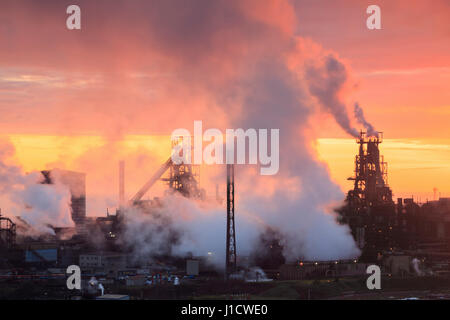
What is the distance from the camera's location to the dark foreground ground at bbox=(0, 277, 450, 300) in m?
52.5

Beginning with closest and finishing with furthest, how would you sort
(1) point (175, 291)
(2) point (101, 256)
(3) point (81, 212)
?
(1) point (175, 291), (2) point (101, 256), (3) point (81, 212)

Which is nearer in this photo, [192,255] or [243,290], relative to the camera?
[243,290]

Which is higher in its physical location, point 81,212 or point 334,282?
point 81,212

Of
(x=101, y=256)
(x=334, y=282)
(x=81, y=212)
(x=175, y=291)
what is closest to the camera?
(x=175, y=291)

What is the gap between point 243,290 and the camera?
177 feet

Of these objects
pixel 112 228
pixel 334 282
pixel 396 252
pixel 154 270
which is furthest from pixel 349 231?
pixel 112 228

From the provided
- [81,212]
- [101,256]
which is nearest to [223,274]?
[101,256]

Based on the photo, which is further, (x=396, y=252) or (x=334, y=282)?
(x=396, y=252)

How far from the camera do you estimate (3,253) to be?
67875 millimetres

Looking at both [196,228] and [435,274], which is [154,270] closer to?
[196,228]

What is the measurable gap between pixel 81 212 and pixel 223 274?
1139 inches

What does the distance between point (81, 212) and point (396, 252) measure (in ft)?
115

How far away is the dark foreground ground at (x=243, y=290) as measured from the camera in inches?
2066
